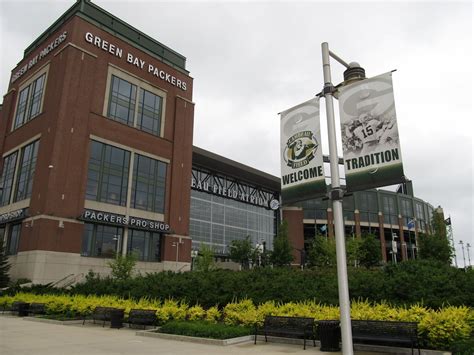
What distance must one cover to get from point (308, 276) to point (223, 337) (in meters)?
7.07

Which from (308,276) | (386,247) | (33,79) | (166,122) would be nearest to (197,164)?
(166,122)

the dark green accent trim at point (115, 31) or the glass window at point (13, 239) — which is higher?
the dark green accent trim at point (115, 31)

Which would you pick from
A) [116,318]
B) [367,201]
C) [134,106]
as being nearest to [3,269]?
[134,106]

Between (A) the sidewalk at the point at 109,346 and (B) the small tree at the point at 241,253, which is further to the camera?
(B) the small tree at the point at 241,253

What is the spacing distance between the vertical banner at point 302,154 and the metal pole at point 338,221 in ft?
0.77

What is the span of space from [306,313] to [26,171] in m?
40.9

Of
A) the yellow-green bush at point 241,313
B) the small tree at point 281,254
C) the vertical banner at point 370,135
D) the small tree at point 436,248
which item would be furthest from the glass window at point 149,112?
the vertical banner at point 370,135

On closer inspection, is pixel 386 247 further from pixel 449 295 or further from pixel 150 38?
pixel 449 295

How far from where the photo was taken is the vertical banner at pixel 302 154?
759 centimetres

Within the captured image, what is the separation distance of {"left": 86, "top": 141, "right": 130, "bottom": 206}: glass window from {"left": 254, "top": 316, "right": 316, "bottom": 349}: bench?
1326 inches

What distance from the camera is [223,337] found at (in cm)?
1384

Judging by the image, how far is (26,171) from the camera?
45.6m

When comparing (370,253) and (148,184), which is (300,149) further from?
(370,253)

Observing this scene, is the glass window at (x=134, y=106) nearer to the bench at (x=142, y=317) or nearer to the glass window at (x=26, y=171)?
the glass window at (x=26, y=171)
